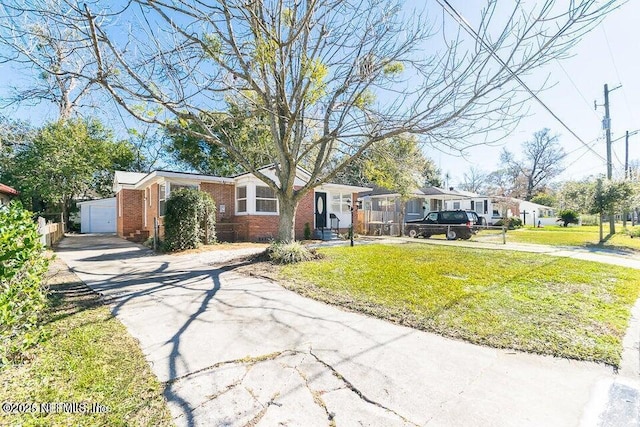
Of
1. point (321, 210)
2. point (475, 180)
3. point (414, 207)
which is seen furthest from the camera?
point (475, 180)

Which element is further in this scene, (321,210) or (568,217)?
(568,217)

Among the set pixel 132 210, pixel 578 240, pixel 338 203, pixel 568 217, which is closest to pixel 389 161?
pixel 338 203

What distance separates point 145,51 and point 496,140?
7710 mm

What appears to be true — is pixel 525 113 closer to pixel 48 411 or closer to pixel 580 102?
pixel 580 102

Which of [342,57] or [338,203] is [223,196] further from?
[342,57]

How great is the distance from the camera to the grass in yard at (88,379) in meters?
2.12

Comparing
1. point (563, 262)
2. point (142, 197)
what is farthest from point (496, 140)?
point (142, 197)

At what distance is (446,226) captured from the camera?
1653cm

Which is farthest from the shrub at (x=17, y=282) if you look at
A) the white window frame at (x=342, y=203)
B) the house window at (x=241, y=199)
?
the white window frame at (x=342, y=203)

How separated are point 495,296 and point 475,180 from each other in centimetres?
5307

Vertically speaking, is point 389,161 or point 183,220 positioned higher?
point 389,161

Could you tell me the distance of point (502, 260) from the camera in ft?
27.9

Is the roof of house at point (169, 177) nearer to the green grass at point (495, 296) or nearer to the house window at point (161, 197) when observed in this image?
the house window at point (161, 197)

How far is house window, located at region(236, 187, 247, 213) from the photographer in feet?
46.8
